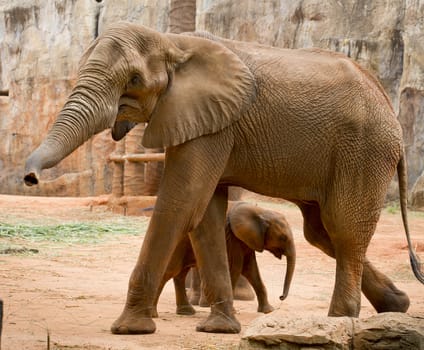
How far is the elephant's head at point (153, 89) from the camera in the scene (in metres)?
4.84

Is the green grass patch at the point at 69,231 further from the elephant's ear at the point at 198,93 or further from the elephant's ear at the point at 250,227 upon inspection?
the elephant's ear at the point at 198,93

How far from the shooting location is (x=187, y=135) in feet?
17.1

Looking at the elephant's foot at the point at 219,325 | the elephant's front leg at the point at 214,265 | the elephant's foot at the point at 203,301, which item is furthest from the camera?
the elephant's foot at the point at 203,301

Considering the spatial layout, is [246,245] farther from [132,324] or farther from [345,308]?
[132,324]

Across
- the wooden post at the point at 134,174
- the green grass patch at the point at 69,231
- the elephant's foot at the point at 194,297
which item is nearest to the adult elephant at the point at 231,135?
the elephant's foot at the point at 194,297

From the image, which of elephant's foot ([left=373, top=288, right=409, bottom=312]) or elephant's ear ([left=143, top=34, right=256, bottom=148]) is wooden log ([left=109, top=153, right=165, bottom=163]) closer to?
elephant's foot ([left=373, top=288, right=409, bottom=312])

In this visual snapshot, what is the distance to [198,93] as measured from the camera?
5352mm

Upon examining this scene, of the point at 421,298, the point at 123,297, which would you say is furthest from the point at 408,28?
the point at 123,297

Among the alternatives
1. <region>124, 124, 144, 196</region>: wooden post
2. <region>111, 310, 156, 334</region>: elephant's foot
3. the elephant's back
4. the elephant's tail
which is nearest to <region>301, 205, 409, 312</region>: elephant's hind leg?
the elephant's tail

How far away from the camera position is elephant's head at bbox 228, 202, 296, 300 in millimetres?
6383

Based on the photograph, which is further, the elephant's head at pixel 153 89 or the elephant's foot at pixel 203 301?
the elephant's foot at pixel 203 301

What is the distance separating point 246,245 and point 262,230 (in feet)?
1.00

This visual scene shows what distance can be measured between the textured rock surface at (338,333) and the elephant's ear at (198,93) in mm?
1618

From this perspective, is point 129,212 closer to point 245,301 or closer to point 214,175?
point 245,301
